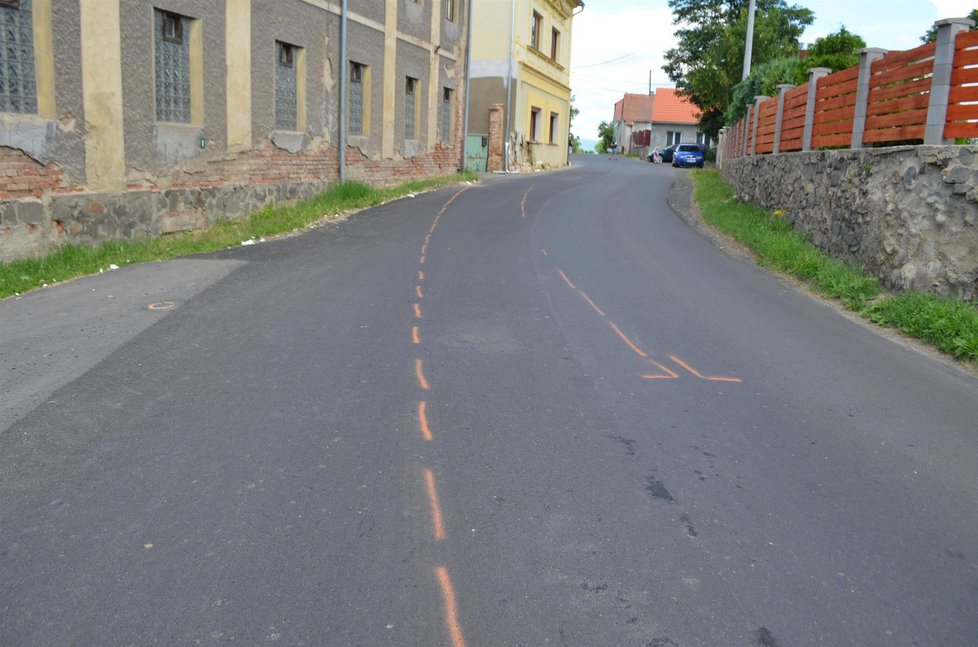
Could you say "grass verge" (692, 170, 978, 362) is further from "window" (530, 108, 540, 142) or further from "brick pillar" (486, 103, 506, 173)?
"window" (530, 108, 540, 142)

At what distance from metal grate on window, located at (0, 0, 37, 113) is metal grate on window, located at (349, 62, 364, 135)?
9.70 meters

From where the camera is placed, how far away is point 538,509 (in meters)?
4.17

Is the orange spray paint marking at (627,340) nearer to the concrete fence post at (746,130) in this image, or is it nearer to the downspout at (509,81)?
the concrete fence post at (746,130)

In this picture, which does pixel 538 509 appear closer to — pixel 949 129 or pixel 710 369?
pixel 710 369

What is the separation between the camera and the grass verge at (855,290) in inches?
→ 317

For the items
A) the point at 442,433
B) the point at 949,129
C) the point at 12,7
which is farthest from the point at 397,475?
the point at 12,7

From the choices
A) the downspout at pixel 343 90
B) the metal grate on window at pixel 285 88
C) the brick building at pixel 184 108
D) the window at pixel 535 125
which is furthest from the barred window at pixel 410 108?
the window at pixel 535 125

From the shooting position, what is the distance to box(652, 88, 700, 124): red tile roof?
7094cm

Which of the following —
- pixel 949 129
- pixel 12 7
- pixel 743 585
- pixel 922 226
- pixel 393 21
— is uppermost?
pixel 393 21

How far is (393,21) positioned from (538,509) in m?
19.1

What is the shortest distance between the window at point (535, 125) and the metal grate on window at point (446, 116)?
405 inches

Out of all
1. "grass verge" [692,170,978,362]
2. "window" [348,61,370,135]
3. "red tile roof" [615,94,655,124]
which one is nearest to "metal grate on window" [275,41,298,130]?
"window" [348,61,370,135]

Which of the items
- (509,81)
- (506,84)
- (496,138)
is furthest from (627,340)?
(506,84)

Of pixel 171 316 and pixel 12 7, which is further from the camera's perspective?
pixel 12 7
